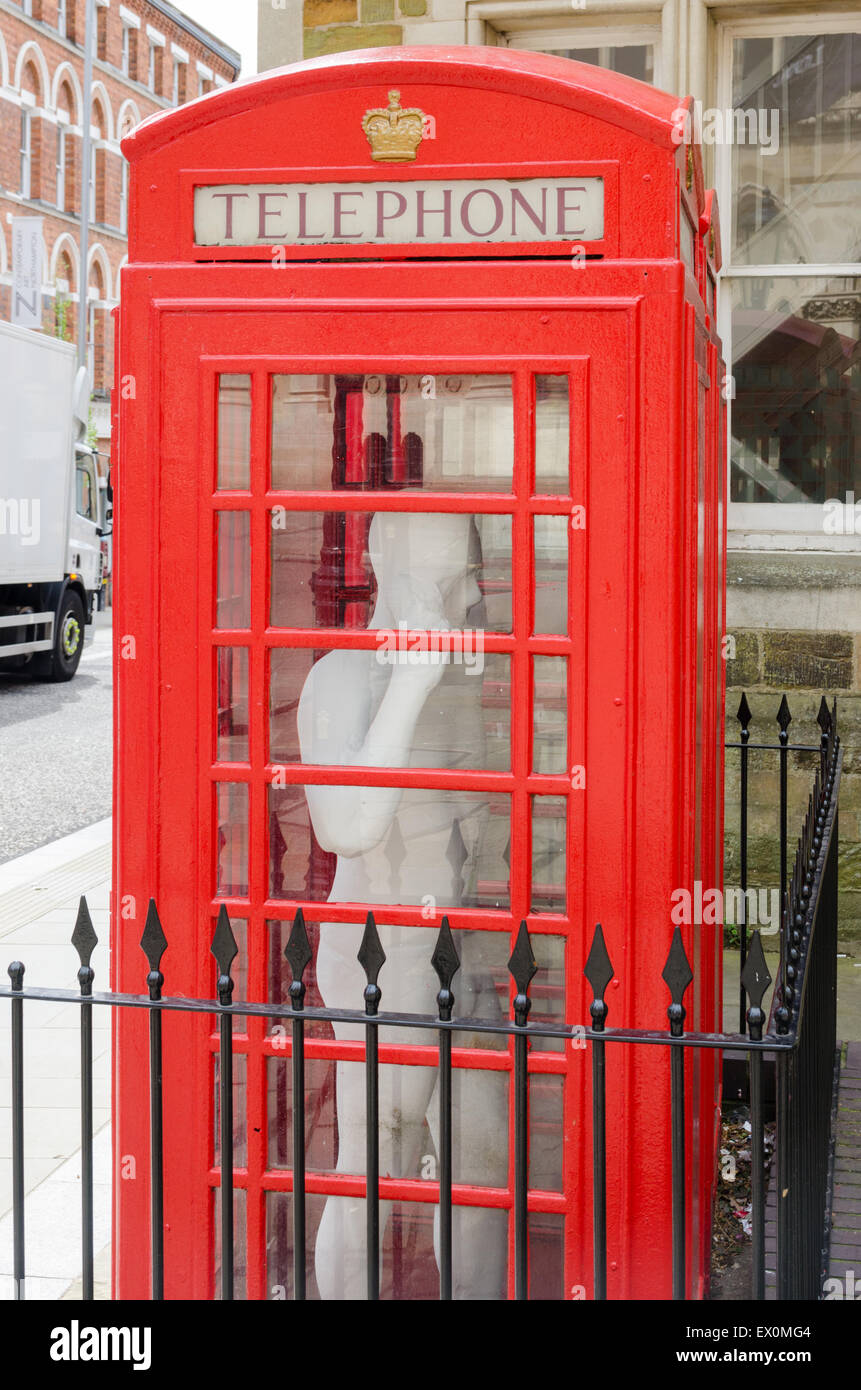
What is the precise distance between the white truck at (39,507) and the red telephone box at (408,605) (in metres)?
13.2

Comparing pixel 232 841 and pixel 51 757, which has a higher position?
pixel 232 841

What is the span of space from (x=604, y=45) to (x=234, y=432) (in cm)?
421

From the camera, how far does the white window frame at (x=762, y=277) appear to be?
19.9 feet

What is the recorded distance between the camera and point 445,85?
2543mm

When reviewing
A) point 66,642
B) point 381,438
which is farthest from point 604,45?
point 66,642

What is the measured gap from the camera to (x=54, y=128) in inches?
1431

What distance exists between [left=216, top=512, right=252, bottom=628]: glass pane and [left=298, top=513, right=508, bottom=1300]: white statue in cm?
18

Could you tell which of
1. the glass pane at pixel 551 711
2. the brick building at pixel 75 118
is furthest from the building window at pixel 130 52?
the glass pane at pixel 551 711

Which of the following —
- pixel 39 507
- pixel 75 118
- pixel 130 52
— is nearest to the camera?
pixel 39 507

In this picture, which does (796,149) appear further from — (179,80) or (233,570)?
(179,80)

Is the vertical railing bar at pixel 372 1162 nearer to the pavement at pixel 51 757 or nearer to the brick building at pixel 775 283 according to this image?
the brick building at pixel 775 283

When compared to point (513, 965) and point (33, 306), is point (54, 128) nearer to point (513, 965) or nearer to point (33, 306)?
point (33, 306)

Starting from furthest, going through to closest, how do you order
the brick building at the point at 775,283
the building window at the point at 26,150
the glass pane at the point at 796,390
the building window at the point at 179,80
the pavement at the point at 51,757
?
the building window at the point at 179,80 → the building window at the point at 26,150 → the pavement at the point at 51,757 → the glass pane at the point at 796,390 → the brick building at the point at 775,283

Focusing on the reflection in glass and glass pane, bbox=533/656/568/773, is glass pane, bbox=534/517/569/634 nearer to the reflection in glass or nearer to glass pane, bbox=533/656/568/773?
glass pane, bbox=533/656/568/773
